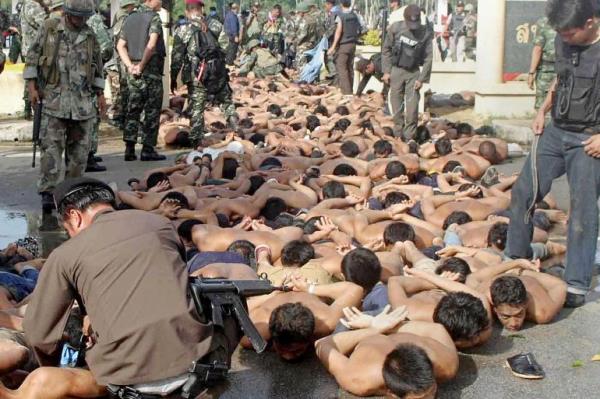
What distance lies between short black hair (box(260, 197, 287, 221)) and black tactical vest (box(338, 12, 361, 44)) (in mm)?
9256

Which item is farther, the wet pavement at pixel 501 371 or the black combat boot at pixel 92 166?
the black combat boot at pixel 92 166

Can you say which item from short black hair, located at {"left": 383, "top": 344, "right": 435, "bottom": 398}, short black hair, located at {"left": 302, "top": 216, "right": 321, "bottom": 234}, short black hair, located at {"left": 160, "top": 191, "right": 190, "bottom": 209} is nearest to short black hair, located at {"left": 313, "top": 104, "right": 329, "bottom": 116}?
short black hair, located at {"left": 160, "top": 191, "right": 190, "bottom": 209}

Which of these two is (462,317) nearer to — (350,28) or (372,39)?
(350,28)

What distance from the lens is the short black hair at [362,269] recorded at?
17.2ft

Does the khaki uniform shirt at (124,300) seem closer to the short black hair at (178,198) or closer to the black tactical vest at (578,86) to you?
the black tactical vest at (578,86)

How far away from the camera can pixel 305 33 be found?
2056 cm

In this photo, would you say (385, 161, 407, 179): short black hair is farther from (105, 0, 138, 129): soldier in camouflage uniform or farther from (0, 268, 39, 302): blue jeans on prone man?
(0, 268, 39, 302): blue jeans on prone man

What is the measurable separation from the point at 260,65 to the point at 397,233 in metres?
15.9

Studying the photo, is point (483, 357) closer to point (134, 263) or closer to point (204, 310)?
point (204, 310)

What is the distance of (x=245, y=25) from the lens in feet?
87.2

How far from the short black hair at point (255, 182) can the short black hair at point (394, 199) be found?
4.07 feet

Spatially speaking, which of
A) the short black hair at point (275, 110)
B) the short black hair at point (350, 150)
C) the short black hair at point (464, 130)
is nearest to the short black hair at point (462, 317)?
the short black hair at point (350, 150)

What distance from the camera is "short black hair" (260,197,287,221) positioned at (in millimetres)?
7262

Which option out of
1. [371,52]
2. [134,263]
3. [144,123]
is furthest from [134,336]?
[371,52]
